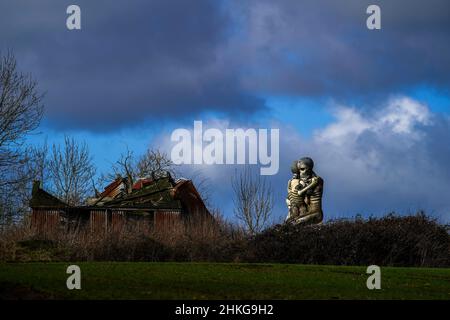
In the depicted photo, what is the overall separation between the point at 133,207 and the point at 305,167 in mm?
12789

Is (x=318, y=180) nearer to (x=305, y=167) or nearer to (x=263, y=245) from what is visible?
(x=305, y=167)

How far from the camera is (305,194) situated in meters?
34.5

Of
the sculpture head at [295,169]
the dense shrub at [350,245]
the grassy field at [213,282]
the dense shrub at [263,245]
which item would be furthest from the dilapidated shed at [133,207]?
the grassy field at [213,282]

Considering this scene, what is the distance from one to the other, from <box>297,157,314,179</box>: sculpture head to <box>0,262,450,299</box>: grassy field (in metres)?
12.6

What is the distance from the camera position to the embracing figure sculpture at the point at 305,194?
34.3m

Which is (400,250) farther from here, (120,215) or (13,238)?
(120,215)

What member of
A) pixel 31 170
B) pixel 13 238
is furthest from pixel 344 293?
pixel 31 170

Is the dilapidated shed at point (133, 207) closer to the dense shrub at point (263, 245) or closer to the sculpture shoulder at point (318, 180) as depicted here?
the sculpture shoulder at point (318, 180)

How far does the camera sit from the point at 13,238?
29.1m

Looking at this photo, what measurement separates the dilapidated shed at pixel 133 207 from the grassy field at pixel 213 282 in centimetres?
1939

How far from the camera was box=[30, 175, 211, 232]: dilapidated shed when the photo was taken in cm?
4250

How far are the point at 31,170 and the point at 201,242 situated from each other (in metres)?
19.7

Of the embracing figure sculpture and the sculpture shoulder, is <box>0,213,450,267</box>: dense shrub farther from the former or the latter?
the sculpture shoulder

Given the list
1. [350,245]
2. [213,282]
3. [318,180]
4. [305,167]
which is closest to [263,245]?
[350,245]
